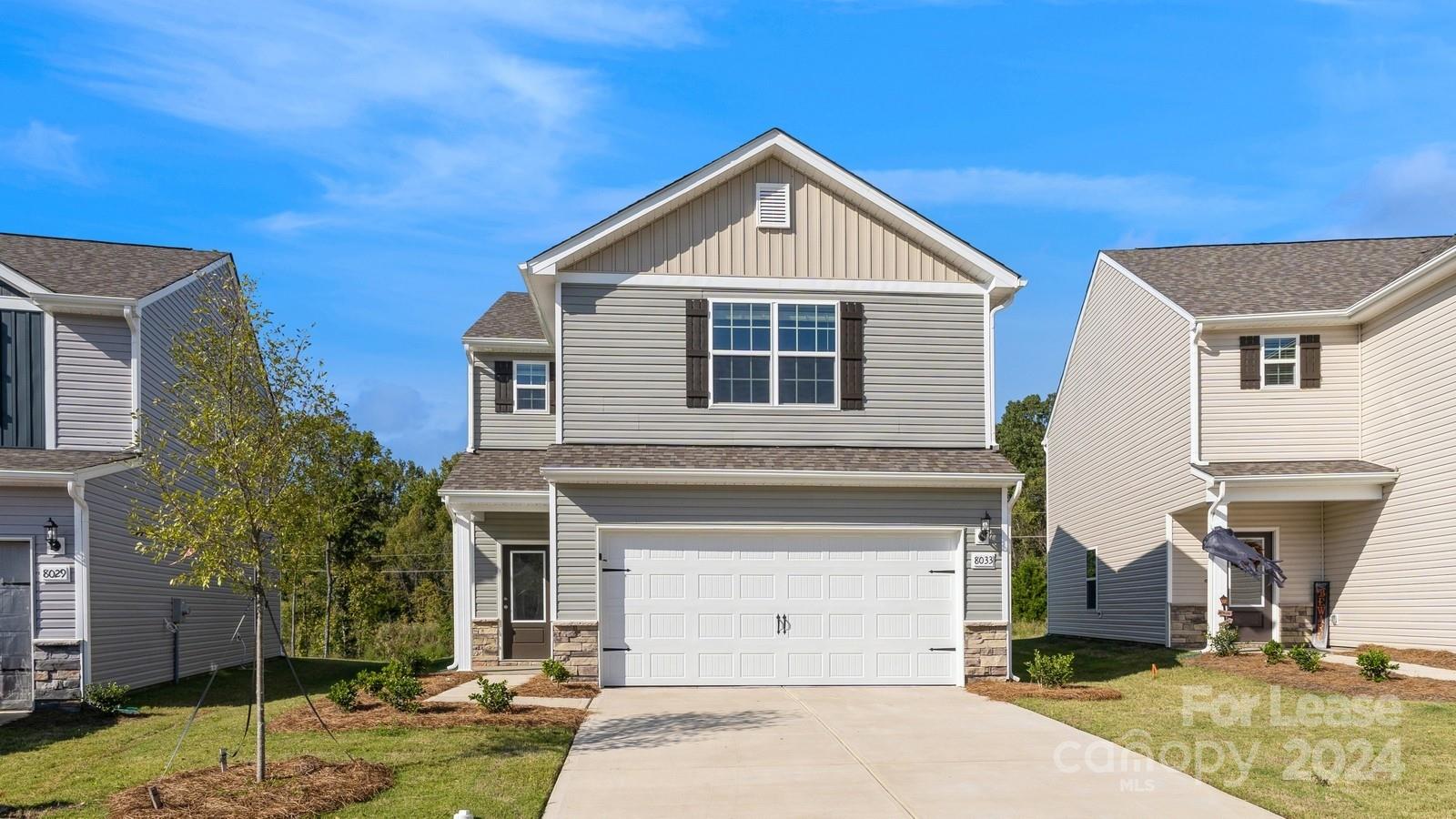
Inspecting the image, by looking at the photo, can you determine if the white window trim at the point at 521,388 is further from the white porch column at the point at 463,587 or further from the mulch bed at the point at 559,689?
the mulch bed at the point at 559,689

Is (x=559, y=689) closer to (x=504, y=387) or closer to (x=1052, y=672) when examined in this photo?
(x=1052, y=672)

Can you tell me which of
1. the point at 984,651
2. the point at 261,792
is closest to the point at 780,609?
the point at 984,651

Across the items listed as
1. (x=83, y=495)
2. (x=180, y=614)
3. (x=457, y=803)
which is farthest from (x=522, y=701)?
(x=180, y=614)

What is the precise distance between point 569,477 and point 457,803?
7.35 metres

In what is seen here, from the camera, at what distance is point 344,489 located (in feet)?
34.7

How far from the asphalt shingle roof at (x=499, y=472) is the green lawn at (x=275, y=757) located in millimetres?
4749

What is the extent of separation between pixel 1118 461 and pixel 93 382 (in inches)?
754

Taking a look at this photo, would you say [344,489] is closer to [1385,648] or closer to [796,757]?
[796,757]

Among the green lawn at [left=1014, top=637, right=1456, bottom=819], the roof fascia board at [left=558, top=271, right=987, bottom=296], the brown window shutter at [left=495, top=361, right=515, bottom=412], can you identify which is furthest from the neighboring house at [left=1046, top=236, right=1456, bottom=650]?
the brown window shutter at [left=495, top=361, right=515, bottom=412]

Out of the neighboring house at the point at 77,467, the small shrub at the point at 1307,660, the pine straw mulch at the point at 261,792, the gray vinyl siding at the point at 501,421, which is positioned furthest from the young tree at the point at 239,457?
the small shrub at the point at 1307,660

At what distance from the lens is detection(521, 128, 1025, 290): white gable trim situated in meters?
15.9

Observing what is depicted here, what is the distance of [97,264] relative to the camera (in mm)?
17641

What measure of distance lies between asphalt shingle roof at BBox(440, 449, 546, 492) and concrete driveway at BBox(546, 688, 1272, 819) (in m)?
5.73

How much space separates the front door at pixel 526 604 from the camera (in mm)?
19391
